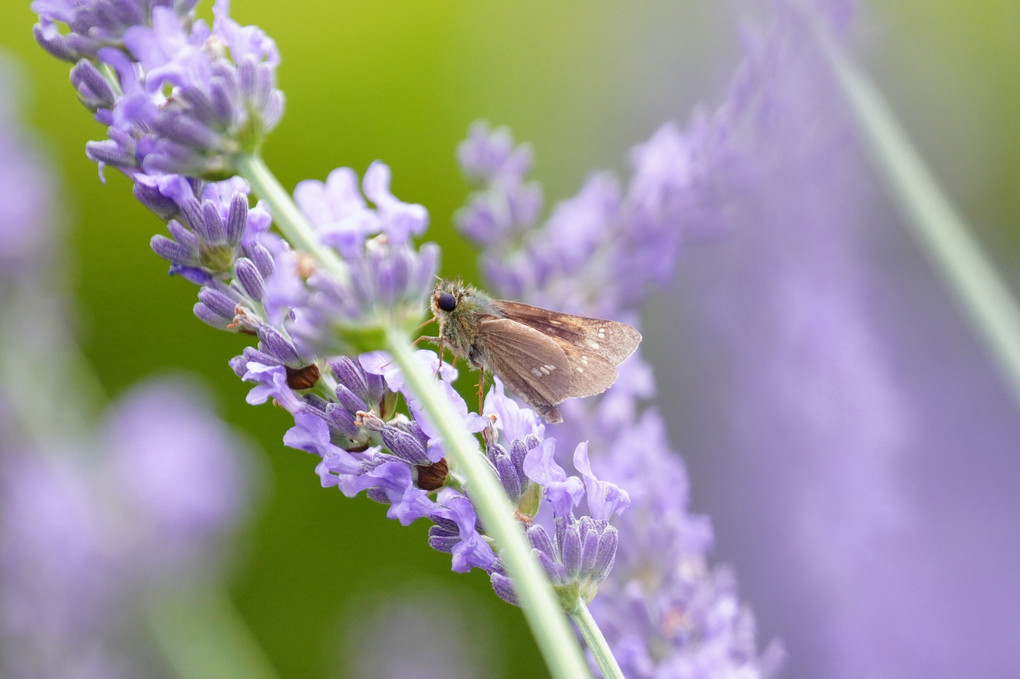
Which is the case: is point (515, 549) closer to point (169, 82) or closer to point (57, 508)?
point (169, 82)

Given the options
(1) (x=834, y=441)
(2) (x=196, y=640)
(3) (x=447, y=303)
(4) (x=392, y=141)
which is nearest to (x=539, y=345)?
(3) (x=447, y=303)

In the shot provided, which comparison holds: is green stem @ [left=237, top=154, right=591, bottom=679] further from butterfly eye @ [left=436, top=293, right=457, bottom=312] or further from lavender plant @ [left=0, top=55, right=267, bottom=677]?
lavender plant @ [left=0, top=55, right=267, bottom=677]

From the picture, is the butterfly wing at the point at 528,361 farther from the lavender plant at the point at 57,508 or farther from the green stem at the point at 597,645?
the lavender plant at the point at 57,508

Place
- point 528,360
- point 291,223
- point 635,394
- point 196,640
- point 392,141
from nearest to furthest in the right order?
point 291,223
point 528,360
point 635,394
point 196,640
point 392,141

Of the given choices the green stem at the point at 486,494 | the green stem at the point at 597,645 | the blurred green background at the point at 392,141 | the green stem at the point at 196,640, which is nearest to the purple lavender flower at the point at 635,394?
the green stem at the point at 597,645

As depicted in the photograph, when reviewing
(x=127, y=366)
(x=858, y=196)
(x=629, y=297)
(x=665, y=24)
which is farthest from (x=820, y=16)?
(x=127, y=366)

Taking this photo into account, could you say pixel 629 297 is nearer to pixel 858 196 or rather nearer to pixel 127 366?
pixel 858 196
